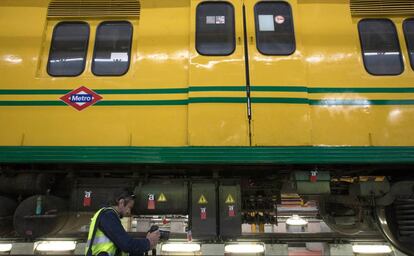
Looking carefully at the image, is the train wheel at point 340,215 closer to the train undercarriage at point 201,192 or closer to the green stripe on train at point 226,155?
the train undercarriage at point 201,192

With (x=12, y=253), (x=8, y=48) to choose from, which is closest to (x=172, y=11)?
(x=8, y=48)

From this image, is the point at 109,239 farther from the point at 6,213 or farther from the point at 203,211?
the point at 6,213

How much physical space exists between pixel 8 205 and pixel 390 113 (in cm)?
440

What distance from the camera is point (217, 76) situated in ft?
12.7

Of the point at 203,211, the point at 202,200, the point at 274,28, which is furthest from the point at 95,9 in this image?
the point at 203,211

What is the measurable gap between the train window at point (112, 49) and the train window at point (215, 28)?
855mm

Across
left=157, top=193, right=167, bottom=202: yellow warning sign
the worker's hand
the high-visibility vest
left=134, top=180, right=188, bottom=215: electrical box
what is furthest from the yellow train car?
the high-visibility vest

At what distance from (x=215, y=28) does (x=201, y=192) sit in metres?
1.91

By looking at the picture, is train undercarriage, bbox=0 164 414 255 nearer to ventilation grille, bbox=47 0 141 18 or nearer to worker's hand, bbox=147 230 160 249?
worker's hand, bbox=147 230 160 249

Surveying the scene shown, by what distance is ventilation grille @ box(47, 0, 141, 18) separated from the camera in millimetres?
4207

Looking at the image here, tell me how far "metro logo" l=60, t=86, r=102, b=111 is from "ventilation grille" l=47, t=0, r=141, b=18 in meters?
1.01

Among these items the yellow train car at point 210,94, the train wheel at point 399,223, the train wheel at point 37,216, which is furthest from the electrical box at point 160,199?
Result: the train wheel at point 399,223

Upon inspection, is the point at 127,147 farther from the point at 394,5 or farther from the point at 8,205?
the point at 394,5

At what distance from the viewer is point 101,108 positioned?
387 centimetres
